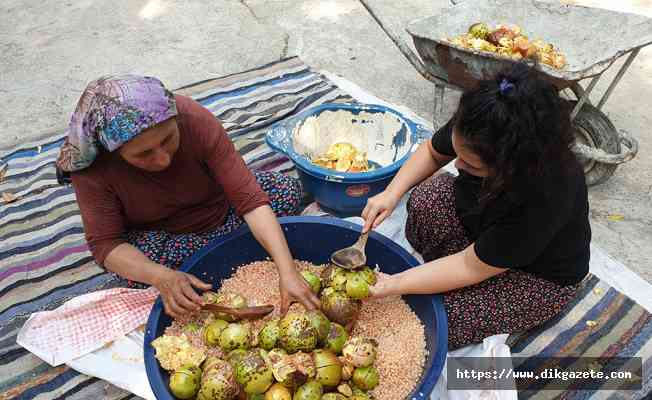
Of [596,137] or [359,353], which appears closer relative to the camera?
[359,353]

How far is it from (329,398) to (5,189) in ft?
7.80

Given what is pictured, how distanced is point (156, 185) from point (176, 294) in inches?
17.2

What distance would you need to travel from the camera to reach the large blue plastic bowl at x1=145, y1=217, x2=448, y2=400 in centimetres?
165

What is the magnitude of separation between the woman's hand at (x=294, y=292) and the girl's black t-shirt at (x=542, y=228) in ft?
2.00

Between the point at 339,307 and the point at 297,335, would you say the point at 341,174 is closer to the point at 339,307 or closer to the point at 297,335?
the point at 339,307

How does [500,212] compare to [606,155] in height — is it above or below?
above

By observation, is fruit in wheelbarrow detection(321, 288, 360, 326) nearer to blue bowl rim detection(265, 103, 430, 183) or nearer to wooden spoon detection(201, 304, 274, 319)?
wooden spoon detection(201, 304, 274, 319)

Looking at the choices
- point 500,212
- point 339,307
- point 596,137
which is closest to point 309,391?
point 339,307

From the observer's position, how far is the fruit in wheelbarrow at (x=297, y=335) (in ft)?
5.07

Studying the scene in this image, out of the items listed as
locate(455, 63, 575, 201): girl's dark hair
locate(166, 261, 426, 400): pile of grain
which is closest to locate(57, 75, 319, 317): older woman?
locate(166, 261, 426, 400): pile of grain

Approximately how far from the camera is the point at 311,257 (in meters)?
2.13

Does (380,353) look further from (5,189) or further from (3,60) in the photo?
(3,60)

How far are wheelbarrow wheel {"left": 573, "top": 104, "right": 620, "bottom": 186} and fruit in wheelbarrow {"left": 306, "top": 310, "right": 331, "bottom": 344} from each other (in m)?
1.93

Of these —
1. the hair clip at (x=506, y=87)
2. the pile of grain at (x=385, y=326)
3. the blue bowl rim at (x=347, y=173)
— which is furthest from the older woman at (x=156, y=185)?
the hair clip at (x=506, y=87)
